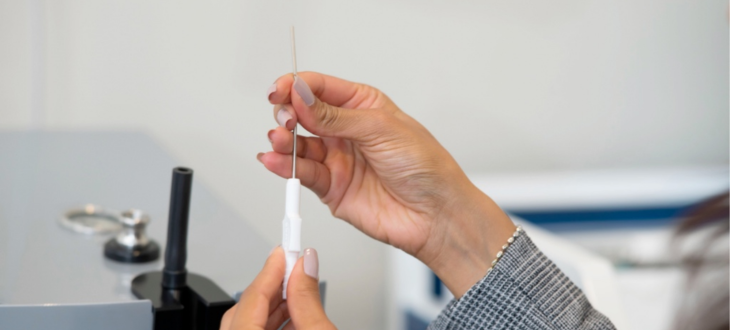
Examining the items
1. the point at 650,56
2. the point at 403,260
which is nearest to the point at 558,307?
the point at 403,260

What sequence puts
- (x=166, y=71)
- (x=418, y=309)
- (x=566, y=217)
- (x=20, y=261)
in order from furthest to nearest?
(x=566, y=217) < (x=418, y=309) < (x=166, y=71) < (x=20, y=261)

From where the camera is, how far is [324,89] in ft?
2.53

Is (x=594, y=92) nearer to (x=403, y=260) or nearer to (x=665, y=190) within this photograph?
(x=665, y=190)

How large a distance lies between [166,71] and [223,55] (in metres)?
0.10

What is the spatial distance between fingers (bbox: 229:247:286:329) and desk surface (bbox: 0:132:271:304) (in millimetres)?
Answer: 101

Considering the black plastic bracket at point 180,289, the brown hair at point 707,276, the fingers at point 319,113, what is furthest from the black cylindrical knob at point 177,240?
the brown hair at point 707,276

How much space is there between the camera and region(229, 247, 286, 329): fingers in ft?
1.87

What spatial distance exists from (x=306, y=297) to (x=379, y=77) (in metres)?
0.83

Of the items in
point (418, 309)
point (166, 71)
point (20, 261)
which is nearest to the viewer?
point (20, 261)

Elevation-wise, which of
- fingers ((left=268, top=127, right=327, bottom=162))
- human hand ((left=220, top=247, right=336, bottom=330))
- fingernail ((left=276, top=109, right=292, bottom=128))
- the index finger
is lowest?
human hand ((left=220, top=247, right=336, bottom=330))

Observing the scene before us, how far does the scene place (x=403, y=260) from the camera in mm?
1402

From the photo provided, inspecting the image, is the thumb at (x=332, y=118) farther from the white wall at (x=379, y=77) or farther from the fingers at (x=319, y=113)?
the white wall at (x=379, y=77)

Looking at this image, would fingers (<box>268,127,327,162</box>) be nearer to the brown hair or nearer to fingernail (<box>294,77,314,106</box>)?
fingernail (<box>294,77,314,106</box>)

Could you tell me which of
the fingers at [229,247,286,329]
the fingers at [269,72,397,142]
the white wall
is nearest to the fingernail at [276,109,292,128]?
the fingers at [269,72,397,142]
